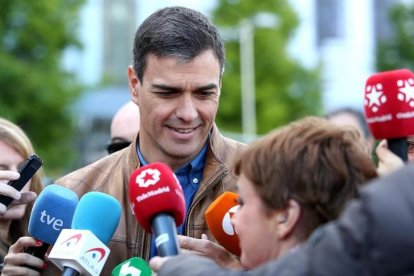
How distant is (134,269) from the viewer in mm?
3479

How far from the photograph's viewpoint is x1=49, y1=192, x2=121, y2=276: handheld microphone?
10.8 feet

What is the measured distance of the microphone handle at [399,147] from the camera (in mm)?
2973

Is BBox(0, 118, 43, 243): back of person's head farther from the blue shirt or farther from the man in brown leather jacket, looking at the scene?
the blue shirt

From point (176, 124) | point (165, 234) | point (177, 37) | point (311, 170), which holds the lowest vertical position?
point (165, 234)

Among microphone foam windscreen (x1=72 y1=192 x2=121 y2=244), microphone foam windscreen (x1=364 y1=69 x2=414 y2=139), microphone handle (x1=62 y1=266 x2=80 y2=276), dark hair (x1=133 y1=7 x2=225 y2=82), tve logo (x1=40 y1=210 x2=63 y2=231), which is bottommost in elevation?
microphone handle (x1=62 y1=266 x2=80 y2=276)

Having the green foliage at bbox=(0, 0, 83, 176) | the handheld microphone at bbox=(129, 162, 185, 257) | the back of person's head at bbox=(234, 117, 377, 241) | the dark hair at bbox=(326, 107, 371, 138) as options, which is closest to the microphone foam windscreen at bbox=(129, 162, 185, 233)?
the handheld microphone at bbox=(129, 162, 185, 257)

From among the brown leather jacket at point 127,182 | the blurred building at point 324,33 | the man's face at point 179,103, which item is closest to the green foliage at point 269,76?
the blurred building at point 324,33

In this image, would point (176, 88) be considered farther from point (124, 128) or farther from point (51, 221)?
point (124, 128)

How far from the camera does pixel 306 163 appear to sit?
2.65 metres

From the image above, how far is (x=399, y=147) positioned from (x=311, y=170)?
A: 0.46m

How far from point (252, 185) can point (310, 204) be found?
22 centimetres

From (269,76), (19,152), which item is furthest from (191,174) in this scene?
(269,76)

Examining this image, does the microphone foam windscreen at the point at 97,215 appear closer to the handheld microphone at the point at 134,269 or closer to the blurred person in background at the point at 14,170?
the handheld microphone at the point at 134,269

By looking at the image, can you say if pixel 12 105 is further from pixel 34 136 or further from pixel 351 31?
pixel 351 31
